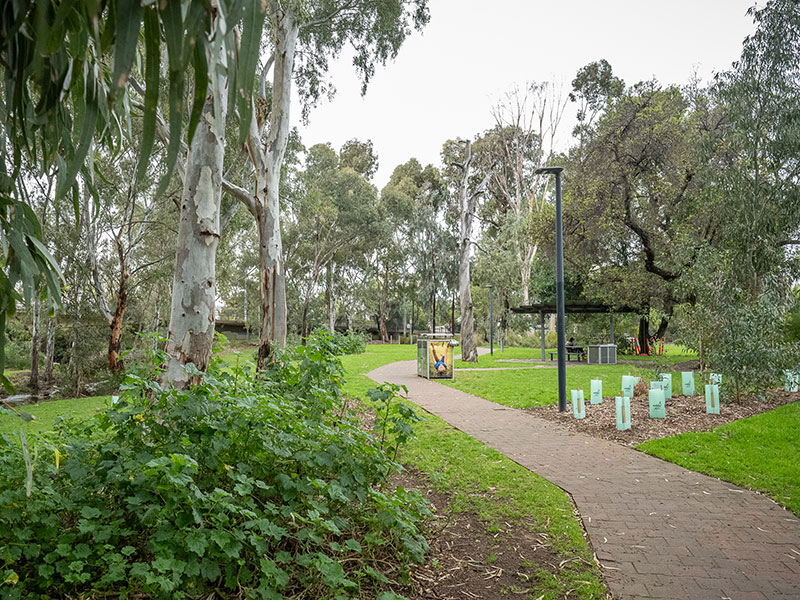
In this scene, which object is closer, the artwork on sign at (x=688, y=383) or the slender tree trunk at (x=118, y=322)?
the artwork on sign at (x=688, y=383)

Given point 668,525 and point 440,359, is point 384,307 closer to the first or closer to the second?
point 440,359

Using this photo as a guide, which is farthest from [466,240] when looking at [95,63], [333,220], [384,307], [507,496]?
[384,307]

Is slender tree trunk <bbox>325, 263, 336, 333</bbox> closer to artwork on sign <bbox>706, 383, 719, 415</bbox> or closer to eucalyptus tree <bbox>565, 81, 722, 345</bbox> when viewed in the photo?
eucalyptus tree <bbox>565, 81, 722, 345</bbox>

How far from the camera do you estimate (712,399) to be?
930 cm

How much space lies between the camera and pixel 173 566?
236cm

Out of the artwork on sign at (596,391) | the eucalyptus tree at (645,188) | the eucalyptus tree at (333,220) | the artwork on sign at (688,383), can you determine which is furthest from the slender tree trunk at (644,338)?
the artwork on sign at (596,391)

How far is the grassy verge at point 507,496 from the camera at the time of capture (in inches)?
135

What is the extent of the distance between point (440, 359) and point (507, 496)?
37.3 ft

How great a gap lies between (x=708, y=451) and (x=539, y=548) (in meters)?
4.14

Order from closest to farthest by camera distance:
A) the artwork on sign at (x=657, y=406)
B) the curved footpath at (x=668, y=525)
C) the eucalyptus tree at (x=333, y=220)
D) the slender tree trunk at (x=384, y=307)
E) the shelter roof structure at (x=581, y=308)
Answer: the curved footpath at (x=668, y=525) < the artwork on sign at (x=657, y=406) < the shelter roof structure at (x=581, y=308) < the eucalyptus tree at (x=333, y=220) < the slender tree trunk at (x=384, y=307)

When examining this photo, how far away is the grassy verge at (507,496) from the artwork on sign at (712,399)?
472cm

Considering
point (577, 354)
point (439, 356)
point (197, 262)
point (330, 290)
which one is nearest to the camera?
point (197, 262)

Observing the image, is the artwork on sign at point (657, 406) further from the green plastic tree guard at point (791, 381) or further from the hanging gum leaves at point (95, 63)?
the hanging gum leaves at point (95, 63)

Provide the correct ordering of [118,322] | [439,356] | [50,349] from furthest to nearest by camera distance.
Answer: [50,349] < [439,356] < [118,322]
